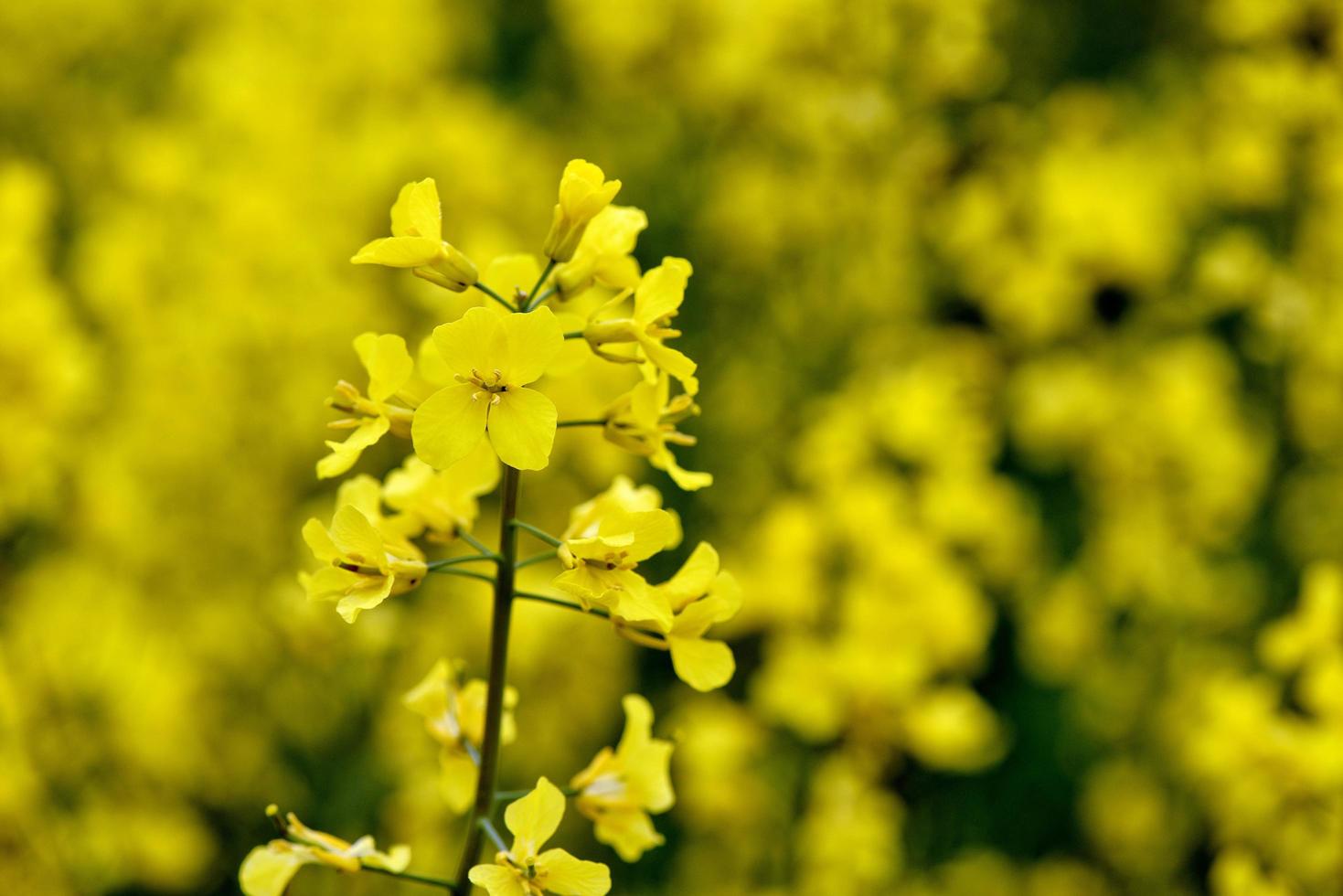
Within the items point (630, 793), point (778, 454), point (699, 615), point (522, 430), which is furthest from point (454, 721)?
point (778, 454)

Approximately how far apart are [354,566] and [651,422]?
348 millimetres

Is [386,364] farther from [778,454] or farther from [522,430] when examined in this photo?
[778,454]

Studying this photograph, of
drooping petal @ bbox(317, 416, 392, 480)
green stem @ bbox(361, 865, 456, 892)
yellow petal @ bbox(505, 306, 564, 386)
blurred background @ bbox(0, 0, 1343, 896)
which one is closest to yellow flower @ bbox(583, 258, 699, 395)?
yellow petal @ bbox(505, 306, 564, 386)

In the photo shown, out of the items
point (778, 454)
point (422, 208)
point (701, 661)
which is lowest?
point (778, 454)

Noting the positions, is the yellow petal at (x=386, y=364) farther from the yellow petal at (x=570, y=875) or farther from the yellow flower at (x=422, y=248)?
the yellow petal at (x=570, y=875)

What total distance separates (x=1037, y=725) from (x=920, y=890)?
1.25m

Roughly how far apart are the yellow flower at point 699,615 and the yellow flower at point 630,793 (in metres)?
0.13

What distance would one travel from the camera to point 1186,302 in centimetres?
455

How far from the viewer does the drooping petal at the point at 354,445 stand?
127cm

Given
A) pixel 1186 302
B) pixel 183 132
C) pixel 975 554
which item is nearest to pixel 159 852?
pixel 975 554

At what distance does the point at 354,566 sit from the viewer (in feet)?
4.30

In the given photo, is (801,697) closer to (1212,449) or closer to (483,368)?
(483,368)

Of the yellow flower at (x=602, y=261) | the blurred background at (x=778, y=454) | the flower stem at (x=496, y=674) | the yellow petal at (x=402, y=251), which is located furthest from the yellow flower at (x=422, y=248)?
the blurred background at (x=778, y=454)

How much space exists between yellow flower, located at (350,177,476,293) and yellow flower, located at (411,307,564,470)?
96 mm
